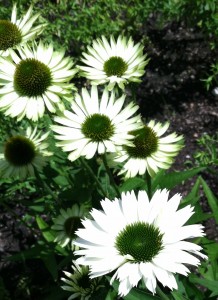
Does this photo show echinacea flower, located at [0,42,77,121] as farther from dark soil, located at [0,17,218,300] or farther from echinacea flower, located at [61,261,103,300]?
dark soil, located at [0,17,218,300]

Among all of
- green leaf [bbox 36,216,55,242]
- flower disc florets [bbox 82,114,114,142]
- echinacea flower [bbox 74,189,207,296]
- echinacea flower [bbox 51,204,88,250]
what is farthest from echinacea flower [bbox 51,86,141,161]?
green leaf [bbox 36,216,55,242]

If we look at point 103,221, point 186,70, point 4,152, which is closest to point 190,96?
point 186,70

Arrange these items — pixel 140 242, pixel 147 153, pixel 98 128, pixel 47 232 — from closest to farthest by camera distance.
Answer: pixel 140 242 < pixel 98 128 < pixel 147 153 < pixel 47 232

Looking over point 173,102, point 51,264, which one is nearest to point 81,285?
point 51,264

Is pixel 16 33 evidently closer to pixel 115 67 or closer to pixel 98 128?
pixel 115 67

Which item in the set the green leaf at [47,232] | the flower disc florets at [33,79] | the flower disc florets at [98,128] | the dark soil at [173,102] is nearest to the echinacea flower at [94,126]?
the flower disc florets at [98,128]

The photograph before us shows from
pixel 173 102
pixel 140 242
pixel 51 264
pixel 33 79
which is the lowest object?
pixel 140 242
